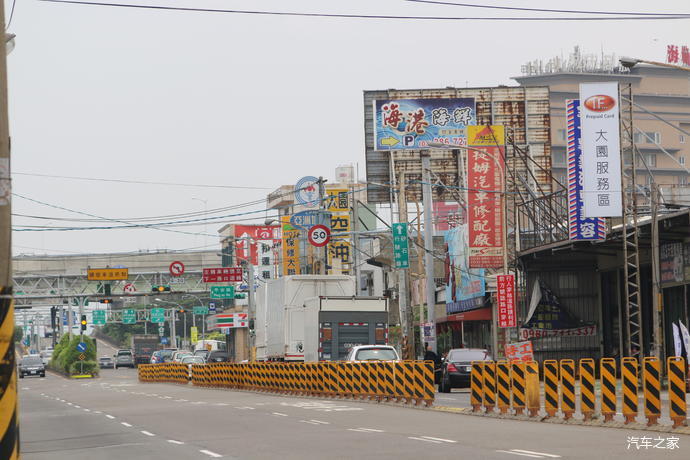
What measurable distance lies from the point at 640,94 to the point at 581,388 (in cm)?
12389

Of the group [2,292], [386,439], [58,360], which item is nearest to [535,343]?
[386,439]

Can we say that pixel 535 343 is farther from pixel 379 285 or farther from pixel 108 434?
pixel 379 285

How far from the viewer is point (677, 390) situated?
19.2 metres

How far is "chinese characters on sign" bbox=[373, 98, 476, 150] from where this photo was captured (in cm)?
6944

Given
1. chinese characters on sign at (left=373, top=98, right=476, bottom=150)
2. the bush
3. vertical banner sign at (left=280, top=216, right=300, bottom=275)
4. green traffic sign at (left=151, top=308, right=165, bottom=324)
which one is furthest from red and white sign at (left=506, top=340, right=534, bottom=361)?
green traffic sign at (left=151, top=308, right=165, bottom=324)

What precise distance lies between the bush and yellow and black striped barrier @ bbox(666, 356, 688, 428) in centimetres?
6964

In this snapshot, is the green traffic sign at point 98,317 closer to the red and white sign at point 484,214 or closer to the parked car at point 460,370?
the red and white sign at point 484,214

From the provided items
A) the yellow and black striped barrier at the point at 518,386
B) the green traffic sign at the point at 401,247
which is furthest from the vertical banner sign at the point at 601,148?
the yellow and black striped barrier at the point at 518,386

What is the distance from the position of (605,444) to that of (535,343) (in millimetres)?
33136

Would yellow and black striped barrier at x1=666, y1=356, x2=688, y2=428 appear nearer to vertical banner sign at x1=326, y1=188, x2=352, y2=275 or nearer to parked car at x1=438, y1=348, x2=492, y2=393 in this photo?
parked car at x1=438, y1=348, x2=492, y2=393

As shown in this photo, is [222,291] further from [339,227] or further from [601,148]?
[601,148]

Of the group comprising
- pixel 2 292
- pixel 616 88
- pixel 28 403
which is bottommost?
pixel 28 403

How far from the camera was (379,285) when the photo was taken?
9638 centimetres

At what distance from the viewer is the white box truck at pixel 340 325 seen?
141 ft
